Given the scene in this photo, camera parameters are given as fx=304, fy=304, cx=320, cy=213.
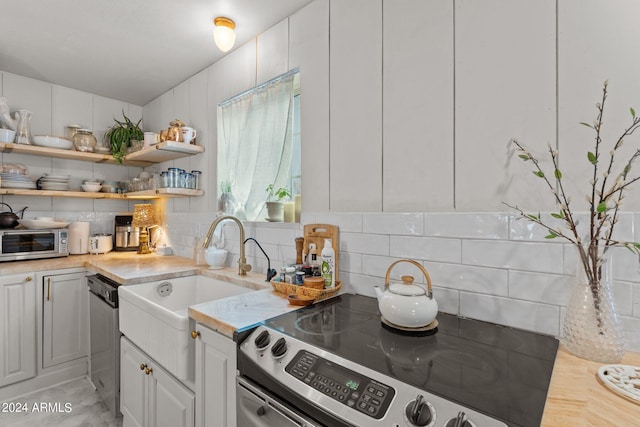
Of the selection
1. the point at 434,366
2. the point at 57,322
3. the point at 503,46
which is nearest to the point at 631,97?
the point at 503,46

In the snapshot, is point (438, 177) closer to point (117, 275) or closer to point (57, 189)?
point (117, 275)

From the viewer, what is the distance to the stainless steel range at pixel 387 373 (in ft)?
2.10

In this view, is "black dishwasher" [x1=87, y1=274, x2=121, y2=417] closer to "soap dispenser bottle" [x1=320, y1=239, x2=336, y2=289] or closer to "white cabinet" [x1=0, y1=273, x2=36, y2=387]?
"white cabinet" [x1=0, y1=273, x2=36, y2=387]

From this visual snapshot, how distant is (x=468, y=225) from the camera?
1181 millimetres

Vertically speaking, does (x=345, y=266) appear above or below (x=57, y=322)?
above

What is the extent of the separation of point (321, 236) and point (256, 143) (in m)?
0.87

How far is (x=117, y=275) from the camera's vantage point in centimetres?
189

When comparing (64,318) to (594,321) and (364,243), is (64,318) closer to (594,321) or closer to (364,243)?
(364,243)

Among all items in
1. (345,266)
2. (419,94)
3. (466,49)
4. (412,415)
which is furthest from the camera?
(345,266)

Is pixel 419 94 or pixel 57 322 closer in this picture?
pixel 419 94

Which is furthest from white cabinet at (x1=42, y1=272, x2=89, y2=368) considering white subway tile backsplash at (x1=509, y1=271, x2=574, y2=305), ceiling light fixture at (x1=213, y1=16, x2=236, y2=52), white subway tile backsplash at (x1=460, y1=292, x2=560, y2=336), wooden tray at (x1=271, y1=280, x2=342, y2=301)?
white subway tile backsplash at (x1=509, y1=271, x2=574, y2=305)

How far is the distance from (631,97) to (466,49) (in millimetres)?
550

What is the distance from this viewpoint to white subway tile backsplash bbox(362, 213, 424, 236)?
1313 millimetres

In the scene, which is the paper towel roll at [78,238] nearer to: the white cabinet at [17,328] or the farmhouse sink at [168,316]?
the white cabinet at [17,328]
